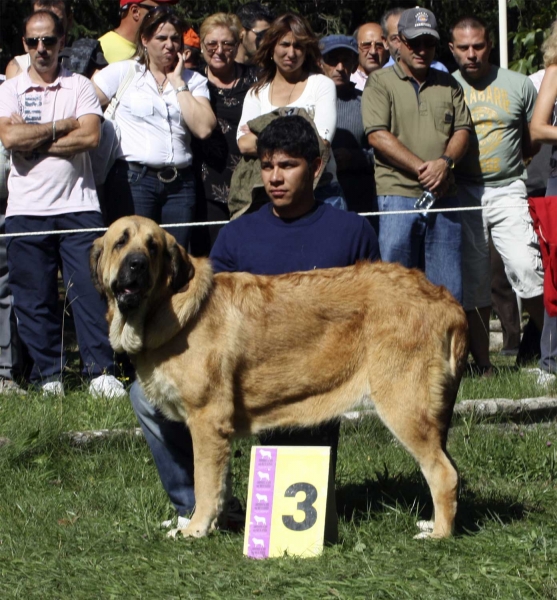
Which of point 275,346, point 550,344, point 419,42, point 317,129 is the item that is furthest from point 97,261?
point 550,344

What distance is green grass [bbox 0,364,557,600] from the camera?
14.6ft

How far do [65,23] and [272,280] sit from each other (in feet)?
13.3

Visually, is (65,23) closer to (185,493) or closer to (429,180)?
(429,180)

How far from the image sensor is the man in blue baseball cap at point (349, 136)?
27.9 feet

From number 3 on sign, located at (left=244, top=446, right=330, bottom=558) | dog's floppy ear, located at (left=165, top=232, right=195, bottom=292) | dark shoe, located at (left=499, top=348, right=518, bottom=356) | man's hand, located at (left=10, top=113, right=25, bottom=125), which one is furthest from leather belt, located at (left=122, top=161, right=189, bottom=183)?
dark shoe, located at (left=499, top=348, right=518, bottom=356)

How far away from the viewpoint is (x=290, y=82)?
796 cm

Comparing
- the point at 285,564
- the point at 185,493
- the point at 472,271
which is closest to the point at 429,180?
the point at 472,271

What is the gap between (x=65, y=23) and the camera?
8.41m

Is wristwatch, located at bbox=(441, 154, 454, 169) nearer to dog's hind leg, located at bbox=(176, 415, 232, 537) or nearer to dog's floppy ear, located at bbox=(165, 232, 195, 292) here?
dog's floppy ear, located at bbox=(165, 232, 195, 292)

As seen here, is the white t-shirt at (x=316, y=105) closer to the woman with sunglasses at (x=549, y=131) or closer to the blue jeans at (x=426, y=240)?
the blue jeans at (x=426, y=240)

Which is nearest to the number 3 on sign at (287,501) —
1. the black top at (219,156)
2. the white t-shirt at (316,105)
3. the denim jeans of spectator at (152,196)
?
the white t-shirt at (316,105)

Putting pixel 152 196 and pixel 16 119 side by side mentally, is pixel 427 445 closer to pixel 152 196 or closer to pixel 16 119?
pixel 152 196

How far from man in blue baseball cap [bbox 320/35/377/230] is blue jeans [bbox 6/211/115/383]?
A: 82.1 inches

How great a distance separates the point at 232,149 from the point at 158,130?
63cm
